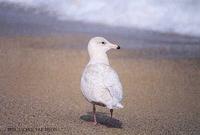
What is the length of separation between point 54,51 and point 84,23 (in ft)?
7.91

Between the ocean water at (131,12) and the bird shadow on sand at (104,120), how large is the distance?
18.0 feet

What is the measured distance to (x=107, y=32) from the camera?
1138 centimetres

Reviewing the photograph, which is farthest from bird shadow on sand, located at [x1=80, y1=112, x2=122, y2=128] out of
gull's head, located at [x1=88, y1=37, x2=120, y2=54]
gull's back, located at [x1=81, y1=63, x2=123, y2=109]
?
gull's head, located at [x1=88, y1=37, x2=120, y2=54]

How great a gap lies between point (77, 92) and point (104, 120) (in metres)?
1.19

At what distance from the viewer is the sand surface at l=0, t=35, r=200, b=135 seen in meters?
6.11

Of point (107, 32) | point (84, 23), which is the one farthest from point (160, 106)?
point (84, 23)

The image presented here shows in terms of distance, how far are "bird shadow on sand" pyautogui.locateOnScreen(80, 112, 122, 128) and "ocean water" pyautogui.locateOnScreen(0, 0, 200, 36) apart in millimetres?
5492

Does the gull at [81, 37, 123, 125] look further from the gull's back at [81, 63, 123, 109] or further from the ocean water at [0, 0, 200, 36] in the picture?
the ocean water at [0, 0, 200, 36]

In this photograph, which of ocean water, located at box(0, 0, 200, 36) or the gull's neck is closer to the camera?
the gull's neck

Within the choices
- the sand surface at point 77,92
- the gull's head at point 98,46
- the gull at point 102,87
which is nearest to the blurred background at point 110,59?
the sand surface at point 77,92

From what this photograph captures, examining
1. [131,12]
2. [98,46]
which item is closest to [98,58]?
[98,46]

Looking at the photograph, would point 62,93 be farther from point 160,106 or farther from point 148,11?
point 148,11

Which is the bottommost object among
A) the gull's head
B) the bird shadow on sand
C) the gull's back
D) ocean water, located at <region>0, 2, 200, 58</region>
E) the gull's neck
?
the bird shadow on sand

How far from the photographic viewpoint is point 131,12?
43.0 feet
